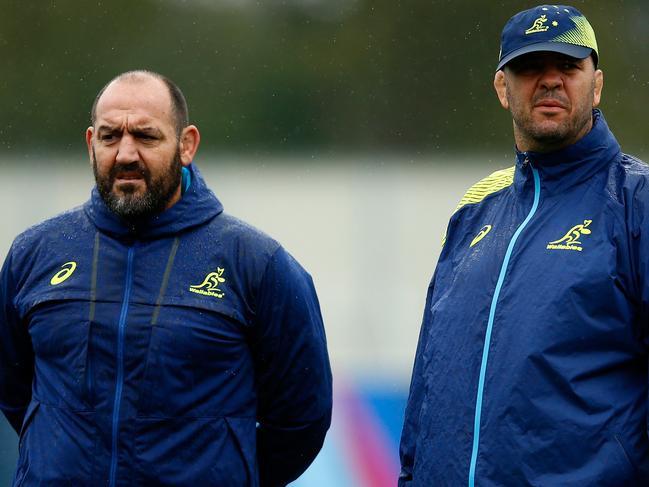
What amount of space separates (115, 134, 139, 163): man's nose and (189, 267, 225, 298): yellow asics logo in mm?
330

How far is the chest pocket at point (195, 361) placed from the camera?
2943mm

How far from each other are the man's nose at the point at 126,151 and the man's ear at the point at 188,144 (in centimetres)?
14

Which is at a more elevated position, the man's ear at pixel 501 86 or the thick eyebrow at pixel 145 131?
the man's ear at pixel 501 86

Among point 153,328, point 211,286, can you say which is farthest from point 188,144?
point 153,328

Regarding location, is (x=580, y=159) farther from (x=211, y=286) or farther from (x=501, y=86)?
(x=211, y=286)

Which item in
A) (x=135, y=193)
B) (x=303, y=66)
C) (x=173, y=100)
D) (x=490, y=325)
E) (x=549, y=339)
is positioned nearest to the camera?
(x=549, y=339)

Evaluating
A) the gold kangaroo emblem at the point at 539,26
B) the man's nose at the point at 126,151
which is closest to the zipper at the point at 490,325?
the gold kangaroo emblem at the point at 539,26

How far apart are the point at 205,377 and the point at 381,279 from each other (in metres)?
11.9

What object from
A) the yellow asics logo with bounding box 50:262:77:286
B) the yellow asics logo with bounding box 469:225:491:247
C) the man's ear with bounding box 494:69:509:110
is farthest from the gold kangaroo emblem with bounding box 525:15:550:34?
the yellow asics logo with bounding box 50:262:77:286

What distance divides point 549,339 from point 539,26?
2.42 ft

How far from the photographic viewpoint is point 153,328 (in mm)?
2965

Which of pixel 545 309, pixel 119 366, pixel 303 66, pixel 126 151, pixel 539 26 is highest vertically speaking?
pixel 539 26

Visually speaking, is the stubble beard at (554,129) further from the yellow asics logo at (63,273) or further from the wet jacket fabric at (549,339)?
the yellow asics logo at (63,273)

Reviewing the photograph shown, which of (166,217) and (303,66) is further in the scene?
(303,66)
